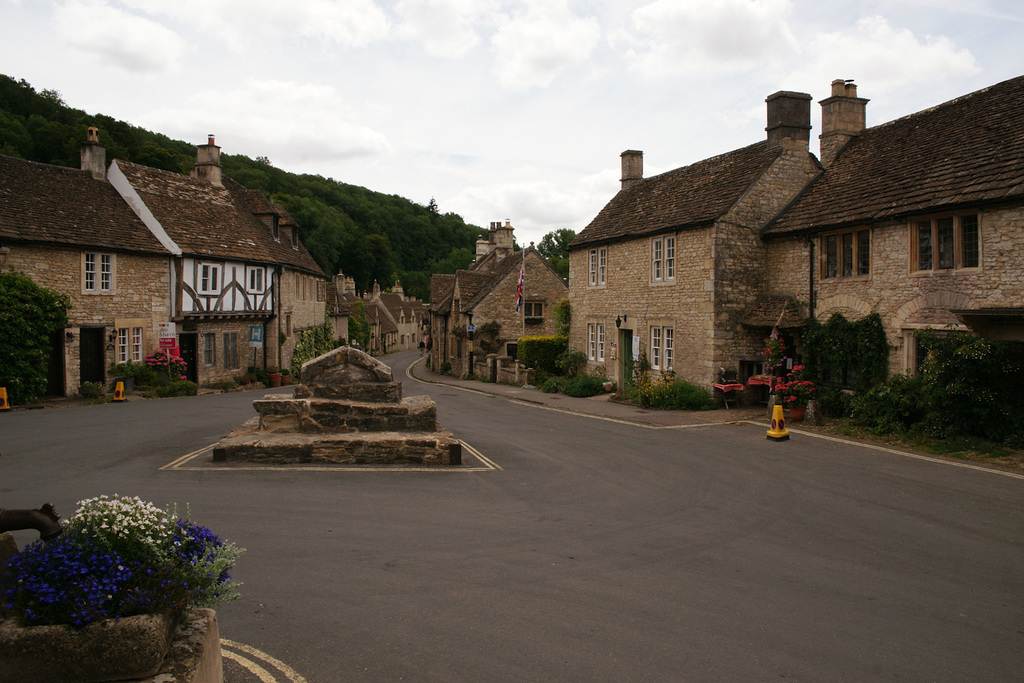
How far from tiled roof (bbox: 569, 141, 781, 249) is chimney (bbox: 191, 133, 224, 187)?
19338mm

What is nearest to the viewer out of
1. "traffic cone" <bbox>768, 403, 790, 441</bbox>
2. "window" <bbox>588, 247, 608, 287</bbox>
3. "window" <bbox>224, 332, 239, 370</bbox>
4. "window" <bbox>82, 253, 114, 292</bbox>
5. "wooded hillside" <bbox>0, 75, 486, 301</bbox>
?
"traffic cone" <bbox>768, 403, 790, 441</bbox>

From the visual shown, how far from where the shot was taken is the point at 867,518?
9.27m

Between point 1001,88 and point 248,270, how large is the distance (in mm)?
29433

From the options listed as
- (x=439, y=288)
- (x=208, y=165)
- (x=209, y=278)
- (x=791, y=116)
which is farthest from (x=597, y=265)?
(x=439, y=288)

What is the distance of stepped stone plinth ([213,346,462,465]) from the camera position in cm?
1247

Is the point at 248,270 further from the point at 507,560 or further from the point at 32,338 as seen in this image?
the point at 507,560

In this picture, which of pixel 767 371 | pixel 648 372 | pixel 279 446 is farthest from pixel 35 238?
pixel 767 371

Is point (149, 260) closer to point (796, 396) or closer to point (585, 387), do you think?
point (585, 387)

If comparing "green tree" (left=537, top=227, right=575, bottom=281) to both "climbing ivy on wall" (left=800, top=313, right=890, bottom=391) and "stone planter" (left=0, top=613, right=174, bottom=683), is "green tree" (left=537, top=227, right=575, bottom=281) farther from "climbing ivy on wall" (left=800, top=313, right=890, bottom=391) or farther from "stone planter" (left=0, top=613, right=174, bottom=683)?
"stone planter" (left=0, top=613, right=174, bottom=683)

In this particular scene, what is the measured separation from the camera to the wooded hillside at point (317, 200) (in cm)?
4997

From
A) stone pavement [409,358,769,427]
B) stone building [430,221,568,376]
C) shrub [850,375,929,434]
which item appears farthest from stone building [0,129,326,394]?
shrub [850,375,929,434]

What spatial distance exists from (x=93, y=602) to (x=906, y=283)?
1754 centimetres

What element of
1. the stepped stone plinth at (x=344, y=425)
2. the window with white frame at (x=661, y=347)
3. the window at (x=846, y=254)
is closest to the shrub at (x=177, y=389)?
the stepped stone plinth at (x=344, y=425)

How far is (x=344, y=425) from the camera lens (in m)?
13.5
